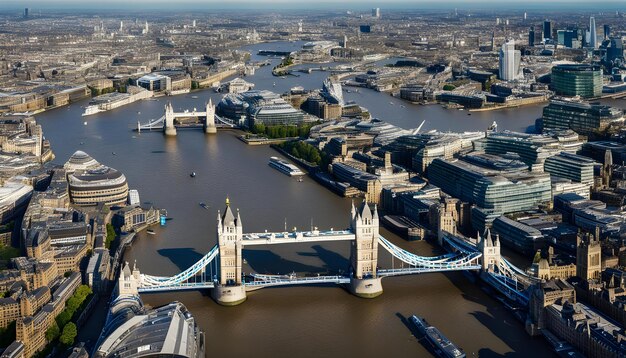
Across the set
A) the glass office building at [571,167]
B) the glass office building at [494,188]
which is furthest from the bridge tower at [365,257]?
the glass office building at [571,167]

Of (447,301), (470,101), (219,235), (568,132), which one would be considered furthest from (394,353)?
(470,101)

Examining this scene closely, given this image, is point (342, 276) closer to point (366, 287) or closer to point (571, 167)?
point (366, 287)

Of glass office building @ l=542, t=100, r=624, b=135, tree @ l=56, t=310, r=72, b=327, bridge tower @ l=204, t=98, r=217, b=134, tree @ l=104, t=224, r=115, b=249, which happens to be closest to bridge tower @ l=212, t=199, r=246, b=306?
tree @ l=56, t=310, r=72, b=327

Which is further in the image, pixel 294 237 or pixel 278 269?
pixel 278 269

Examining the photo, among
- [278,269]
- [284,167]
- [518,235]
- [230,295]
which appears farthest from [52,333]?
[284,167]

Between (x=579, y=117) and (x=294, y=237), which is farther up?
(x=579, y=117)

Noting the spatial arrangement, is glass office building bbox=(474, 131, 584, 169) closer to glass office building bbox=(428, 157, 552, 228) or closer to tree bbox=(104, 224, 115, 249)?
glass office building bbox=(428, 157, 552, 228)

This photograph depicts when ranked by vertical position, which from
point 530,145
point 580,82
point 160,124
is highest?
point 580,82
